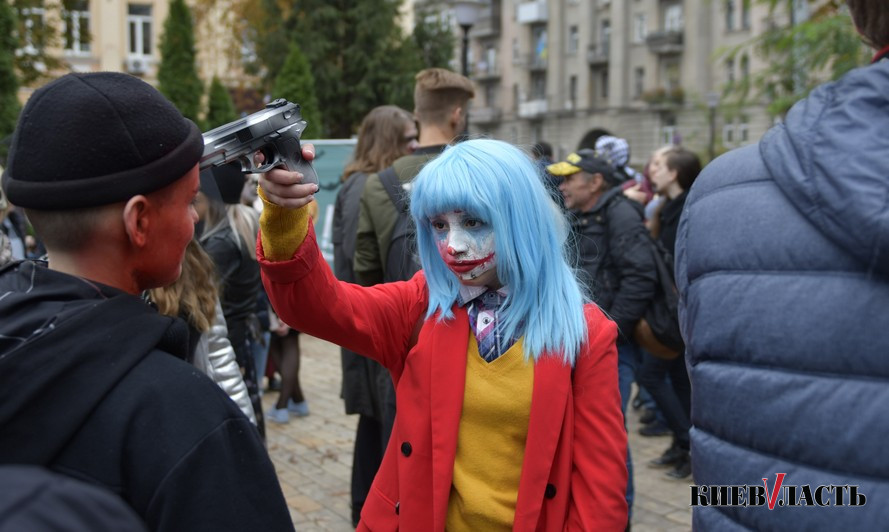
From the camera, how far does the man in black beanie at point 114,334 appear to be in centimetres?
135

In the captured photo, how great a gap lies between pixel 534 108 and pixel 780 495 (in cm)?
5473

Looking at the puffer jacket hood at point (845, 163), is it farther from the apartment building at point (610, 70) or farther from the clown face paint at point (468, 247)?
the apartment building at point (610, 70)

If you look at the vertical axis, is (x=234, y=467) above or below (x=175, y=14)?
below

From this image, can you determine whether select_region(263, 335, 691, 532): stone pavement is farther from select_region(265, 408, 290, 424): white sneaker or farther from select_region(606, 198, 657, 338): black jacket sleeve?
select_region(606, 198, 657, 338): black jacket sleeve

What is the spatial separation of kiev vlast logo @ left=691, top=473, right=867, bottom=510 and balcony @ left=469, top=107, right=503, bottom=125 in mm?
57663

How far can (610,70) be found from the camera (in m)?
50.8

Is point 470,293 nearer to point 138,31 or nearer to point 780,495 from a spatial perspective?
point 780,495

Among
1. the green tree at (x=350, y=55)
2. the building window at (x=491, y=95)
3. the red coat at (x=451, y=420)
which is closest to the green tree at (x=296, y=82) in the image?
the green tree at (x=350, y=55)

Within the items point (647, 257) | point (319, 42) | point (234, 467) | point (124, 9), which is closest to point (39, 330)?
point (234, 467)

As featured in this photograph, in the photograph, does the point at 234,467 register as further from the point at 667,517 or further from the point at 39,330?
the point at 667,517

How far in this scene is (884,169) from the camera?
4.77ft

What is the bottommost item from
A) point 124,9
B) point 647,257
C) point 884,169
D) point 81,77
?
point 647,257

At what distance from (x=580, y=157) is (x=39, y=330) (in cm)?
470

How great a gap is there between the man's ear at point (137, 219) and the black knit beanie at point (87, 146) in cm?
2
